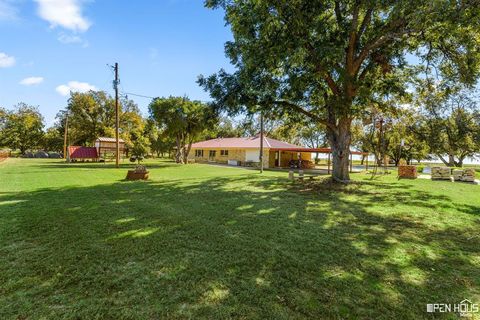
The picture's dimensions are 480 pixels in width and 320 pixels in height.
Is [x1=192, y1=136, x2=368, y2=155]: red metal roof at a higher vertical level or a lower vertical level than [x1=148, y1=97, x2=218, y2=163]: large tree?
lower

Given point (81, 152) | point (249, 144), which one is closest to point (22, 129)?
point (81, 152)

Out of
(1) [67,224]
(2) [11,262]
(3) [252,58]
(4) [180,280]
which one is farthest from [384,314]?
(3) [252,58]

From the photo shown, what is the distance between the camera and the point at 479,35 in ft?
38.5

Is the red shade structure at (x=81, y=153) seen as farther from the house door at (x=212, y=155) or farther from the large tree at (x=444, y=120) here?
the large tree at (x=444, y=120)

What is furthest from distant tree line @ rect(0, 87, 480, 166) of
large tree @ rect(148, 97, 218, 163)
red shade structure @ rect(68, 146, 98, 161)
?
red shade structure @ rect(68, 146, 98, 161)

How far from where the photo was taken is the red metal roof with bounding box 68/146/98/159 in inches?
1318

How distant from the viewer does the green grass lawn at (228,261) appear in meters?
2.94

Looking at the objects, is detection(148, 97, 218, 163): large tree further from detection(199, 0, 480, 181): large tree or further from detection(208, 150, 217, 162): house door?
detection(199, 0, 480, 181): large tree

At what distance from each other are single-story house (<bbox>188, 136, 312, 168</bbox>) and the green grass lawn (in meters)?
24.7

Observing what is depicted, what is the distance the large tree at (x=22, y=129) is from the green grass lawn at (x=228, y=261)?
183ft

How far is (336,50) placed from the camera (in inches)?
407

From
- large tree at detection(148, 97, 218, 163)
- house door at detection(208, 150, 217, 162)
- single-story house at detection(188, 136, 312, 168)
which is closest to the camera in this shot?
large tree at detection(148, 97, 218, 163)

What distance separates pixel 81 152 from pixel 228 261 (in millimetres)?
36455

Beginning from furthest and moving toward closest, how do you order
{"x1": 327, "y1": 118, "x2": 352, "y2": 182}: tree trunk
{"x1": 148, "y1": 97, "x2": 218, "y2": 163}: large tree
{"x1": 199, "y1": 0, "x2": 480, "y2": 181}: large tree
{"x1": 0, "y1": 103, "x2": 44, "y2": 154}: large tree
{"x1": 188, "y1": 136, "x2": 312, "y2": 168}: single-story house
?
{"x1": 0, "y1": 103, "x2": 44, "y2": 154}: large tree < {"x1": 188, "y1": 136, "x2": 312, "y2": 168}: single-story house < {"x1": 148, "y1": 97, "x2": 218, "y2": 163}: large tree < {"x1": 327, "y1": 118, "x2": 352, "y2": 182}: tree trunk < {"x1": 199, "y1": 0, "x2": 480, "y2": 181}: large tree
